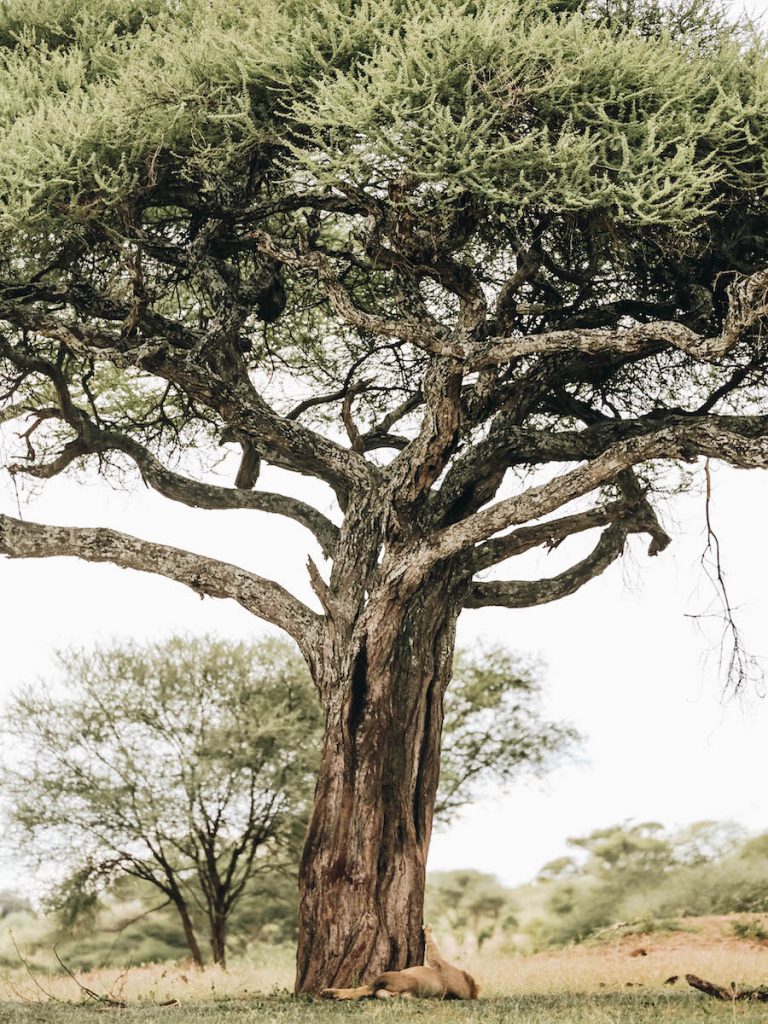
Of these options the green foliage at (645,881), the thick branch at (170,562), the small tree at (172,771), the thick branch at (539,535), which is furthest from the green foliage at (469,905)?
the thick branch at (170,562)

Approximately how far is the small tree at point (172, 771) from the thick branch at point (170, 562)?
7.05m

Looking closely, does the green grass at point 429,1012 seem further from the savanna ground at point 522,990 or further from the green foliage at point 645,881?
the green foliage at point 645,881

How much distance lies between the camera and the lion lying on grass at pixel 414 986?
9188 mm

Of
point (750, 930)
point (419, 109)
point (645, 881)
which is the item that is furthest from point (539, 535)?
point (645, 881)

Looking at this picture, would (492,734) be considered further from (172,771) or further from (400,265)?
(400,265)

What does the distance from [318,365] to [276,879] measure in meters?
9.52

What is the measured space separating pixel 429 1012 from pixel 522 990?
3.63 m

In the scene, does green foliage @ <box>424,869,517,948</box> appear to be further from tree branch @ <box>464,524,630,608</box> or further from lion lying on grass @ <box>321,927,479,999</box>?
lion lying on grass @ <box>321,927,479,999</box>

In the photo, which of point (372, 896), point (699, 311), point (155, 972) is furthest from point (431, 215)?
point (155, 972)

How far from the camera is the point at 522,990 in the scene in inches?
457

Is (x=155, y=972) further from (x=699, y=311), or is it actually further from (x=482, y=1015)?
(x=699, y=311)

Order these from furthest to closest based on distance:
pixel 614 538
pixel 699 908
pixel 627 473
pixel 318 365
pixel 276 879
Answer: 1. pixel 276 879
2. pixel 699 908
3. pixel 318 365
4. pixel 614 538
5. pixel 627 473

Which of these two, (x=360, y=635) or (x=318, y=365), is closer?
(x=360, y=635)

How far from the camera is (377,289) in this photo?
42.7 feet
